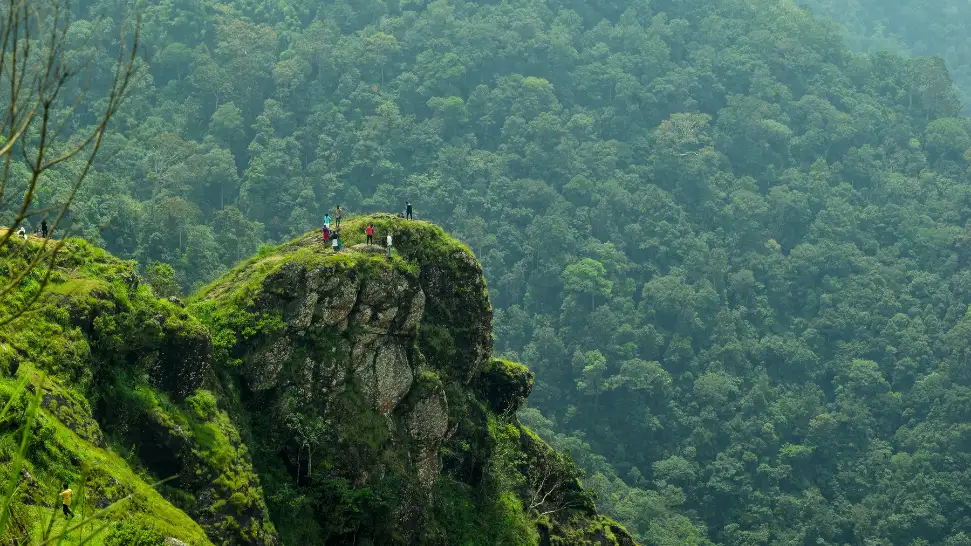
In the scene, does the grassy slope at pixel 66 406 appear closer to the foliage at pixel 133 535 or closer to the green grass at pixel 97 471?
the green grass at pixel 97 471

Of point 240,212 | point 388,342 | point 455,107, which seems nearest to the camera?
point 388,342

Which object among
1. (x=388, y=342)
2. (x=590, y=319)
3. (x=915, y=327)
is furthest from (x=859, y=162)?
(x=388, y=342)

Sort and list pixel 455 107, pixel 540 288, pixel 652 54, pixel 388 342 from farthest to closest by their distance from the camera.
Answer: pixel 652 54 < pixel 455 107 < pixel 540 288 < pixel 388 342

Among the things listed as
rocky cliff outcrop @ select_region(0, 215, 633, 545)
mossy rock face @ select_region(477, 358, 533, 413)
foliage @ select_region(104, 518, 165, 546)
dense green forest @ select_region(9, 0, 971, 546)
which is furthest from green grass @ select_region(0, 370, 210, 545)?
dense green forest @ select_region(9, 0, 971, 546)

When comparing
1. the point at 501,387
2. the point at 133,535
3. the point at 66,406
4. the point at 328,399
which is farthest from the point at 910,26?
the point at 133,535

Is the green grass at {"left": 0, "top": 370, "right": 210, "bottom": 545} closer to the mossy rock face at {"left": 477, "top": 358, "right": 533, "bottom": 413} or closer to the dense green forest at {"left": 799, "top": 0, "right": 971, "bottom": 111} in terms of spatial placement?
the mossy rock face at {"left": 477, "top": 358, "right": 533, "bottom": 413}

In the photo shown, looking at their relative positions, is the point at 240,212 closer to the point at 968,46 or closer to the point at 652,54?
the point at 652,54

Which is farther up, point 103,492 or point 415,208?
point 103,492
